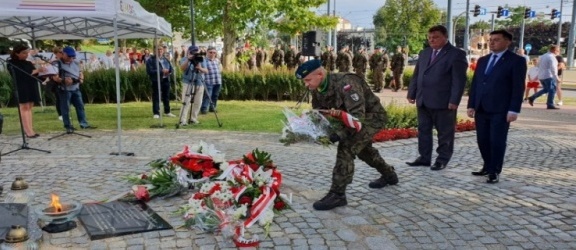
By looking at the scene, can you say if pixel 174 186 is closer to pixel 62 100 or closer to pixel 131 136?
pixel 131 136

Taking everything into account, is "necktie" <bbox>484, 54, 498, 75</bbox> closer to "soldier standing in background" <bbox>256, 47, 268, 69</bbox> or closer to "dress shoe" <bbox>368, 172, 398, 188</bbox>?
"dress shoe" <bbox>368, 172, 398, 188</bbox>

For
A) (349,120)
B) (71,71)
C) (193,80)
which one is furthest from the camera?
(193,80)

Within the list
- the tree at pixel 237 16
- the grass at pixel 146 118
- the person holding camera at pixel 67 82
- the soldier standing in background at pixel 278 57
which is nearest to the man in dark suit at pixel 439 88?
the grass at pixel 146 118

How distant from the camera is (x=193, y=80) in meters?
10.9

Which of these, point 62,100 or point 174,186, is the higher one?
point 62,100

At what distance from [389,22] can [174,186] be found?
49.1 meters

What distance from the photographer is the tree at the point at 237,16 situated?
65.8 ft

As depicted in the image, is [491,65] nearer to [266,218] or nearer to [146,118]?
[266,218]

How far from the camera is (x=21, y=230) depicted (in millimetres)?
3424

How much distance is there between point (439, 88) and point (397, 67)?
51.6 ft

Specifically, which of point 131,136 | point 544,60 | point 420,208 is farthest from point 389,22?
point 420,208

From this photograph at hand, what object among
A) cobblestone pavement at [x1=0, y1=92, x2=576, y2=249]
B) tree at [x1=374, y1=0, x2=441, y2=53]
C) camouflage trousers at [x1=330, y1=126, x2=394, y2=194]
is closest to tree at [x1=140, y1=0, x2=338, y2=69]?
cobblestone pavement at [x1=0, y1=92, x2=576, y2=249]

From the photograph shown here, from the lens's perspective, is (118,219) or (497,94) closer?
(118,219)

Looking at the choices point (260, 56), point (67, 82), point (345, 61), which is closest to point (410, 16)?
point (260, 56)
